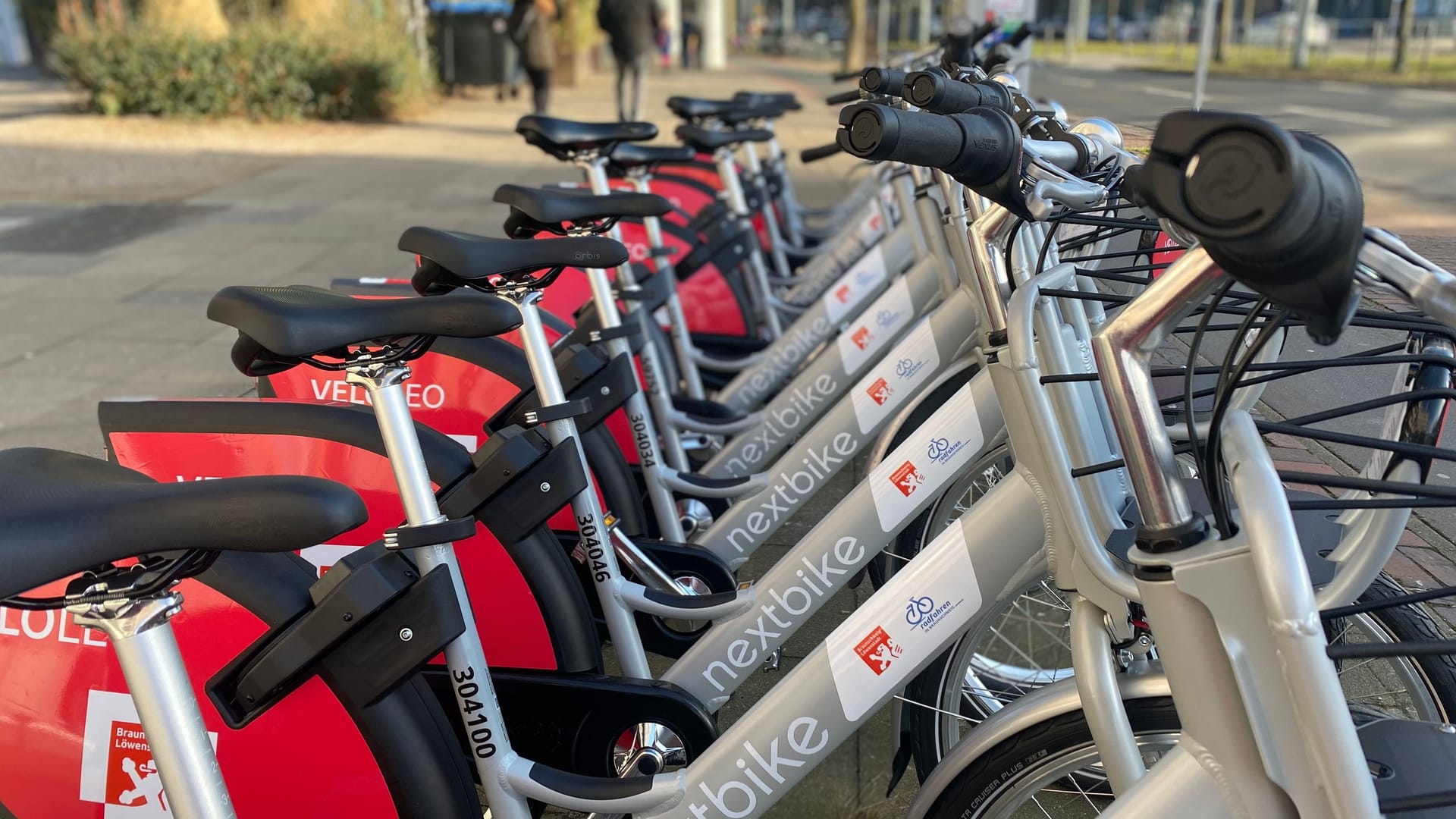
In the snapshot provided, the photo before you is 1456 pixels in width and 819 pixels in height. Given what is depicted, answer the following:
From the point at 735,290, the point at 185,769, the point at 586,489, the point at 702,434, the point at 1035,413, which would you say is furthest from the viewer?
the point at 735,290

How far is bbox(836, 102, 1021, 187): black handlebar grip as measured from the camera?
3.73 ft

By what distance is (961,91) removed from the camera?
4.83ft

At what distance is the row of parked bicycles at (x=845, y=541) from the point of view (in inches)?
40.3

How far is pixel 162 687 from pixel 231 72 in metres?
12.9

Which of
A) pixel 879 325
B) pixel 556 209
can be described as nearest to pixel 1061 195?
pixel 556 209

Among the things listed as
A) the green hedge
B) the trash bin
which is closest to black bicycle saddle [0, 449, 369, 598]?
the green hedge

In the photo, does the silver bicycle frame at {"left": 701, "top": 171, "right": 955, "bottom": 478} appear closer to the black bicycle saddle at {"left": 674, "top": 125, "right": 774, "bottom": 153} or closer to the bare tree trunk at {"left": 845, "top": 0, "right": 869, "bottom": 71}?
the black bicycle saddle at {"left": 674, "top": 125, "right": 774, "bottom": 153}

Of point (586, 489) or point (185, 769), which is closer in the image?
point (185, 769)

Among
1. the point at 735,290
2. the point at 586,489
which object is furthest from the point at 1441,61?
the point at 586,489

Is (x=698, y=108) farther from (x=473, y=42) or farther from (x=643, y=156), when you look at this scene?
(x=473, y=42)

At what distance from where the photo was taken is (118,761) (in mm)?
1722

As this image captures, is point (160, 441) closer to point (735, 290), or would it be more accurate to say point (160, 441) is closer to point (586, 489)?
point (586, 489)

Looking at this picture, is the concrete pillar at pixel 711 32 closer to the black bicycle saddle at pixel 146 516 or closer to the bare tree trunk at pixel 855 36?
the bare tree trunk at pixel 855 36

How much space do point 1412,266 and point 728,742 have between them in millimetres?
1187
